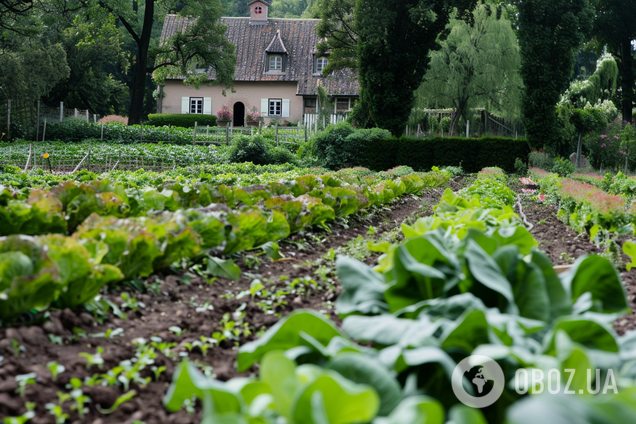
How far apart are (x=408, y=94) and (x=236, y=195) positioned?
→ 1794 centimetres

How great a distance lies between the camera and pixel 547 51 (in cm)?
2105

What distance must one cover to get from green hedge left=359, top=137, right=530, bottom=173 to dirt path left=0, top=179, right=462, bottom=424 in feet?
54.6

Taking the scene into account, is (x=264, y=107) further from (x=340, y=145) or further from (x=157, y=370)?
(x=157, y=370)

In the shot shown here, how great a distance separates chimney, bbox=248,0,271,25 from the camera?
39.7 metres

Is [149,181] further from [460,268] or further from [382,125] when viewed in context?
[382,125]

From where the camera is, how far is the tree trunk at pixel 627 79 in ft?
111

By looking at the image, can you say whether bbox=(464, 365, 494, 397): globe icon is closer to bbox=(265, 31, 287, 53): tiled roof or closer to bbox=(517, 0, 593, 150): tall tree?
bbox=(517, 0, 593, 150): tall tree

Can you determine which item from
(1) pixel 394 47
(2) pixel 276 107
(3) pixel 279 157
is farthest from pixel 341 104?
(3) pixel 279 157

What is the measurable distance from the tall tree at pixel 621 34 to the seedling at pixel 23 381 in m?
36.8

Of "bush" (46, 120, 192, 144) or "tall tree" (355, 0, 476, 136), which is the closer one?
"tall tree" (355, 0, 476, 136)

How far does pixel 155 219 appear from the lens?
3533mm

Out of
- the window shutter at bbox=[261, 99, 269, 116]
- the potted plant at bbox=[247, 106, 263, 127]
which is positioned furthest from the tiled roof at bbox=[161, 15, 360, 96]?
the potted plant at bbox=[247, 106, 263, 127]

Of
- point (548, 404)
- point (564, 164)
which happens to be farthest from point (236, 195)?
point (564, 164)

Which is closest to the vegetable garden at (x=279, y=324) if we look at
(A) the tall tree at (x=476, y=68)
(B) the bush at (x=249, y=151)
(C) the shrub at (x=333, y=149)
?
(B) the bush at (x=249, y=151)
